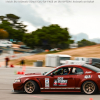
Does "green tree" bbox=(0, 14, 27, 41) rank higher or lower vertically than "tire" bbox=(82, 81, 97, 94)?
higher

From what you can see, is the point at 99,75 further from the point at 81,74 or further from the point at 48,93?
the point at 48,93

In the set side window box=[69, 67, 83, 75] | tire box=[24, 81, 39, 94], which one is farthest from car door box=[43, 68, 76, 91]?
tire box=[24, 81, 39, 94]

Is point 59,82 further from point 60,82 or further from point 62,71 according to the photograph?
point 62,71

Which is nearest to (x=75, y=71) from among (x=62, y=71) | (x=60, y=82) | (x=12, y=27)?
(x=62, y=71)

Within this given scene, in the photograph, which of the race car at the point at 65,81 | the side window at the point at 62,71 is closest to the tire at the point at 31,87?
the race car at the point at 65,81

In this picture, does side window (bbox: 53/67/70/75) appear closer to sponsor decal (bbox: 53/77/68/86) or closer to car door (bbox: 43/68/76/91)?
car door (bbox: 43/68/76/91)

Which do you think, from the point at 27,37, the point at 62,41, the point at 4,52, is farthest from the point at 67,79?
the point at 27,37

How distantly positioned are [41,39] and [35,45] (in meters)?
3.75

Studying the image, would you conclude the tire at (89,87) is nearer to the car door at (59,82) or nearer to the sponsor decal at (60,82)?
the car door at (59,82)

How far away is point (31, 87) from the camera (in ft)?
Answer: 30.1

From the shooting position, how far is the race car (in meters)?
8.73

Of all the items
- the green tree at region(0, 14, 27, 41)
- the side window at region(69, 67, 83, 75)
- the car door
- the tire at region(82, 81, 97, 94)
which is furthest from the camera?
the green tree at region(0, 14, 27, 41)

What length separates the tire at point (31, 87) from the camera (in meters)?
9.08

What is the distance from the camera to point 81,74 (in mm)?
8930
